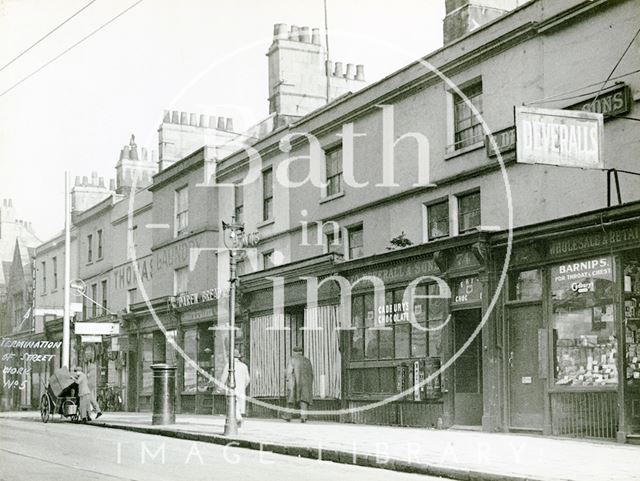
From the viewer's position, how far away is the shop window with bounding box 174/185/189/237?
3114 centimetres

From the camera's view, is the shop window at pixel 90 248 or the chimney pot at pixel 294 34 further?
the shop window at pixel 90 248

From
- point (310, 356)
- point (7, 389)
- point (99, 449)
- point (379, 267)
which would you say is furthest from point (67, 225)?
point (7, 389)

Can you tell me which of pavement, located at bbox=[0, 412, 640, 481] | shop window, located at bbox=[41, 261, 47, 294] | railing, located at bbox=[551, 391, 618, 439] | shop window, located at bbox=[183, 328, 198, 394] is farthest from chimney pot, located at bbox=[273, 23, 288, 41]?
shop window, located at bbox=[41, 261, 47, 294]

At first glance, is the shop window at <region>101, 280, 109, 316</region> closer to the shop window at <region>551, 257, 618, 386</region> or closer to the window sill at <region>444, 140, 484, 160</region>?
the window sill at <region>444, 140, 484, 160</region>

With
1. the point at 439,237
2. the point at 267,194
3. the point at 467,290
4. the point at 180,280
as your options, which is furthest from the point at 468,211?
the point at 180,280

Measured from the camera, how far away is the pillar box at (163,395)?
2109cm

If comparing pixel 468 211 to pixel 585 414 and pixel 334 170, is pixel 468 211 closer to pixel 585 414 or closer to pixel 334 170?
pixel 585 414

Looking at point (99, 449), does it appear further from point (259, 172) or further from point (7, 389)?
point (7, 389)

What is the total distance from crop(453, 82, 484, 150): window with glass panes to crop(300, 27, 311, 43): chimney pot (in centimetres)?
1079

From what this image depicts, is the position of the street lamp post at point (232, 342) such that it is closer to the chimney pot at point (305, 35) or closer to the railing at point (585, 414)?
the railing at point (585, 414)

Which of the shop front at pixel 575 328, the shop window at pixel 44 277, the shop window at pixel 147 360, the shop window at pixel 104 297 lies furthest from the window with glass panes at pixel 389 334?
the shop window at pixel 44 277

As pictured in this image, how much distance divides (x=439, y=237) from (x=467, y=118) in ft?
8.49

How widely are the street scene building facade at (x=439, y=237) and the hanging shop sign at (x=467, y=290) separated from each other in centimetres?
4

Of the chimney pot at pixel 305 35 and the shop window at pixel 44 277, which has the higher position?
the chimney pot at pixel 305 35
